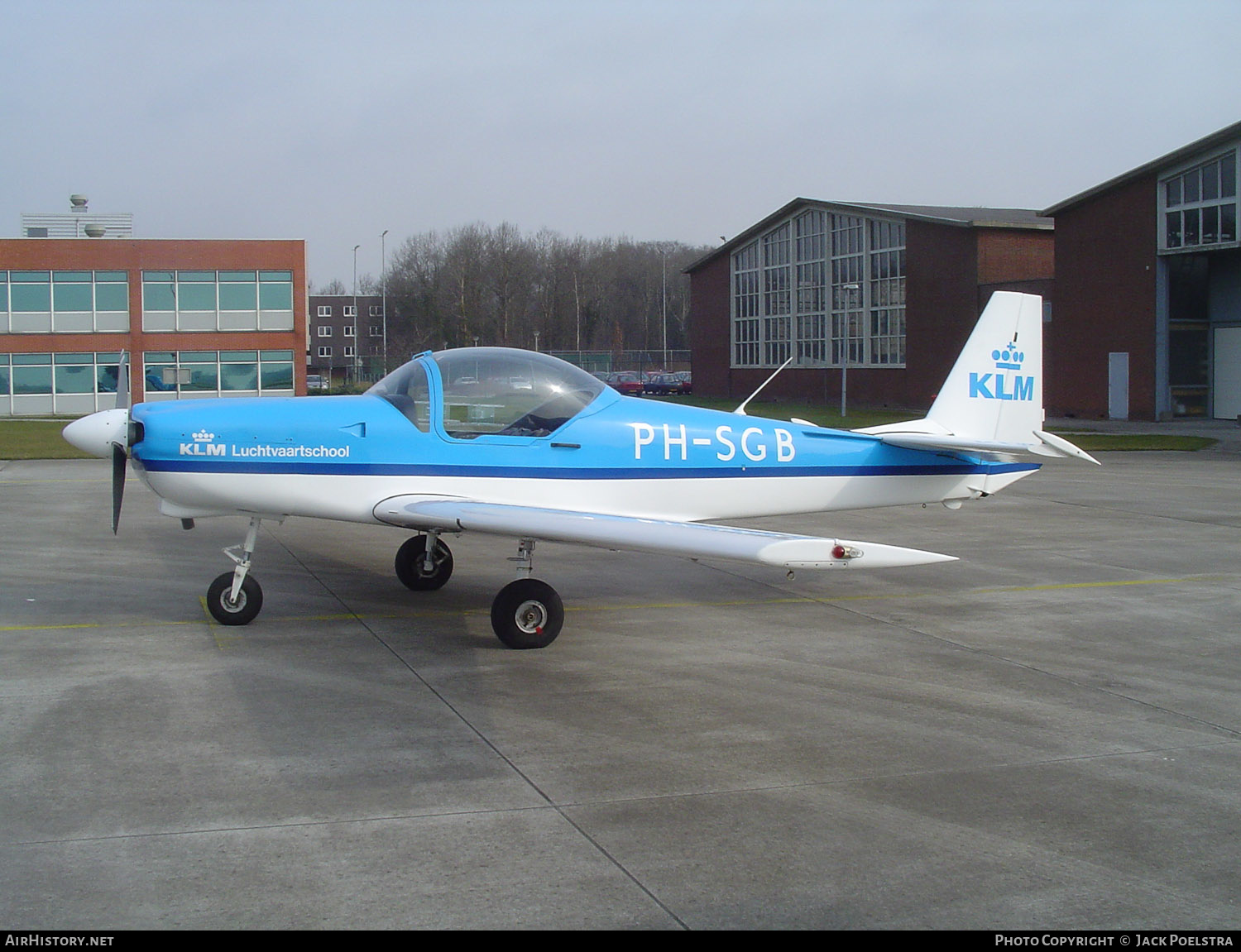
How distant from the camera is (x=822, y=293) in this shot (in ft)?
164

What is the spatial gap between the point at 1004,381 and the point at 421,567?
226 inches

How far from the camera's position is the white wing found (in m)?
7.04

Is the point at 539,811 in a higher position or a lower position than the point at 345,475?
lower

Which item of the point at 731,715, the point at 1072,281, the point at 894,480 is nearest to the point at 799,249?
the point at 1072,281

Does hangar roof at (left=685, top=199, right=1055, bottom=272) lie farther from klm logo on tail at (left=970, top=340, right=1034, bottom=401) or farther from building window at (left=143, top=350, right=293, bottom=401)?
klm logo on tail at (left=970, top=340, right=1034, bottom=401)

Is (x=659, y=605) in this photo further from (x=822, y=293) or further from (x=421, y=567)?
(x=822, y=293)

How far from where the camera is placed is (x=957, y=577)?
433 inches

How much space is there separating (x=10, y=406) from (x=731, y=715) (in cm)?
4632

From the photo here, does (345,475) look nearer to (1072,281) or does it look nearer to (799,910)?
(799,910)

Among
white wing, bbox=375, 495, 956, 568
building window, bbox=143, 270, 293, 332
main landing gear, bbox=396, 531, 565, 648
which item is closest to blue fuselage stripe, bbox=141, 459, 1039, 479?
white wing, bbox=375, 495, 956, 568

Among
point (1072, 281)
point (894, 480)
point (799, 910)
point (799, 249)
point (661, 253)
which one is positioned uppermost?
point (661, 253)

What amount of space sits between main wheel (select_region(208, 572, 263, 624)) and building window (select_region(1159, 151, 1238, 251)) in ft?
111

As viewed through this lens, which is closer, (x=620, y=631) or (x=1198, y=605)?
(x=620, y=631)

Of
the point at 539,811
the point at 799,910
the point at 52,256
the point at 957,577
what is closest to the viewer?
the point at 799,910
